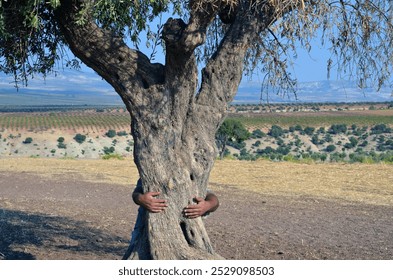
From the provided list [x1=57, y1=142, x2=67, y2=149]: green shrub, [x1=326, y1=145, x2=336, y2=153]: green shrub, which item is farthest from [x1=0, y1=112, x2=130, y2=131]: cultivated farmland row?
[x1=326, y1=145, x2=336, y2=153]: green shrub

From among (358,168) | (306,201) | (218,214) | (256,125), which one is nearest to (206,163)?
(218,214)

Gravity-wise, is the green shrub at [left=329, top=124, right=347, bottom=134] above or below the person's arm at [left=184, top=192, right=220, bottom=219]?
below

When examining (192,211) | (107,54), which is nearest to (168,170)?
(192,211)

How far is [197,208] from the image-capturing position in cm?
719

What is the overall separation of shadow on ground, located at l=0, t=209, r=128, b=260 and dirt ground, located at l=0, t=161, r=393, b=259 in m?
0.01

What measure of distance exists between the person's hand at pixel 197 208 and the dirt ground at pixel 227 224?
2.02 metres

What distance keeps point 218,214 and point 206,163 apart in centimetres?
574

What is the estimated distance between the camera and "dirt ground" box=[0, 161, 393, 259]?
377 inches

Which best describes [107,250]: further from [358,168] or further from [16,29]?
[358,168]

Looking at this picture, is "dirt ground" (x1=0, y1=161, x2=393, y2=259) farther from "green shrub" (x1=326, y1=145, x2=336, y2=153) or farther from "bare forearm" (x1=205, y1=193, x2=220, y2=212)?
"green shrub" (x1=326, y1=145, x2=336, y2=153)

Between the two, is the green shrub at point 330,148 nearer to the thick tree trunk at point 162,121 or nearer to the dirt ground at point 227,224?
the dirt ground at point 227,224

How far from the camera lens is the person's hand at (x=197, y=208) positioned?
23.5 feet

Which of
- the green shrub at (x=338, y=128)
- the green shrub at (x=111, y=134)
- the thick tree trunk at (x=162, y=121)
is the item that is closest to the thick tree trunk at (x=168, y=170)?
the thick tree trunk at (x=162, y=121)

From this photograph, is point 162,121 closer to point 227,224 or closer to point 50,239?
point 50,239
